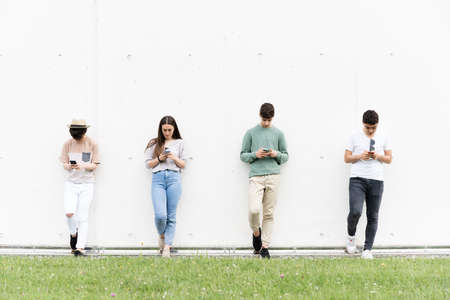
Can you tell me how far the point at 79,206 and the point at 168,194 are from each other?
1.13 meters

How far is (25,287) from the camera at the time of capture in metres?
4.88

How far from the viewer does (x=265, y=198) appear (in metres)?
6.45

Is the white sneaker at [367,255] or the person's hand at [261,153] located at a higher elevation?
the person's hand at [261,153]

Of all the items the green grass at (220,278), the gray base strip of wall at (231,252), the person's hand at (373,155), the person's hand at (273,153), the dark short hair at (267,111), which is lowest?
the green grass at (220,278)

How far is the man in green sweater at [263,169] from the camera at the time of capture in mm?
6289

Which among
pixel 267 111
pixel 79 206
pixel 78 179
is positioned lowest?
pixel 79 206

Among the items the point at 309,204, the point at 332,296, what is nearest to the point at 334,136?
the point at 309,204

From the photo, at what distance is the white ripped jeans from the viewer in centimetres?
638

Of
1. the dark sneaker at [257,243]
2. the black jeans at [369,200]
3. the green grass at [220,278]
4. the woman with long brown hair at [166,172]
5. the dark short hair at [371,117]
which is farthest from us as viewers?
the dark sneaker at [257,243]

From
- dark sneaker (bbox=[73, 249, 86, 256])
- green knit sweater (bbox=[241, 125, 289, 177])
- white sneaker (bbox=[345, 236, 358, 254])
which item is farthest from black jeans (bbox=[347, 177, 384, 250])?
dark sneaker (bbox=[73, 249, 86, 256])

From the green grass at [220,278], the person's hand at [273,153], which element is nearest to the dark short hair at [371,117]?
the person's hand at [273,153]

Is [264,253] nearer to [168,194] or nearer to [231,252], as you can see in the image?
[231,252]

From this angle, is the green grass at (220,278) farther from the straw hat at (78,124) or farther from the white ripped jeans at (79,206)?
the straw hat at (78,124)

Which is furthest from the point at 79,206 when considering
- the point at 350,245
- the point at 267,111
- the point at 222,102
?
the point at 350,245
